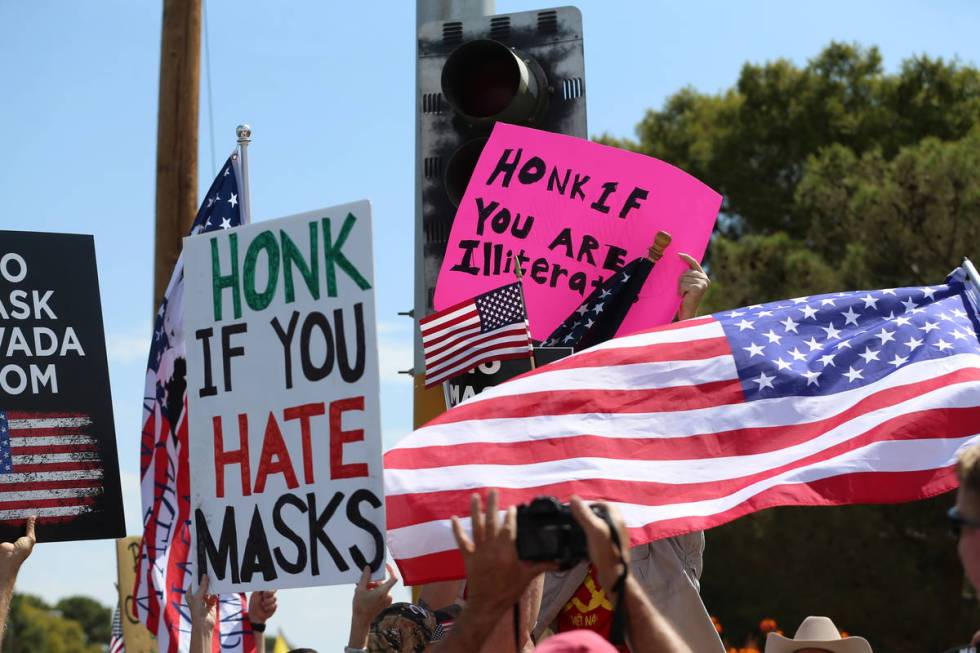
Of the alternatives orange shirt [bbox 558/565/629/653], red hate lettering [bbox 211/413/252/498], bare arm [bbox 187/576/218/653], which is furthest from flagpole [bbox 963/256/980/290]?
bare arm [bbox 187/576/218/653]

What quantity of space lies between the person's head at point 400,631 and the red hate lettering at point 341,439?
0.45 m

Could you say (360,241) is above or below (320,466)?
above

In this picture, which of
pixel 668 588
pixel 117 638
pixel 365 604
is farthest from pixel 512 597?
pixel 117 638

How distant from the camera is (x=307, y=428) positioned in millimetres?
4805

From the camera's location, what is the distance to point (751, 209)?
27484 mm

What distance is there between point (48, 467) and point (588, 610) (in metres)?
2.13

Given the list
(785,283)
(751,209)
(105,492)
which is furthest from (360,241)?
(751,209)

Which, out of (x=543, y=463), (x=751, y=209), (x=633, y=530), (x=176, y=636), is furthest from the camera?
(x=751, y=209)

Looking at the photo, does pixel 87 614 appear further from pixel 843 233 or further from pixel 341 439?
pixel 341 439

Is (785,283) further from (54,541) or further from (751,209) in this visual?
(54,541)

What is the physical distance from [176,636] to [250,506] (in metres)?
1.57

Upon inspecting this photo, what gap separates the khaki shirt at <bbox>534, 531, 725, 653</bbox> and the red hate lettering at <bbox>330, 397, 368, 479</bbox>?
41.5 inches

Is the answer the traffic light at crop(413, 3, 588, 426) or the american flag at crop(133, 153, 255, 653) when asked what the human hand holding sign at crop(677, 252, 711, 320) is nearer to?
the traffic light at crop(413, 3, 588, 426)

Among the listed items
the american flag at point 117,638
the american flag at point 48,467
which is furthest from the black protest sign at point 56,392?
the american flag at point 117,638
